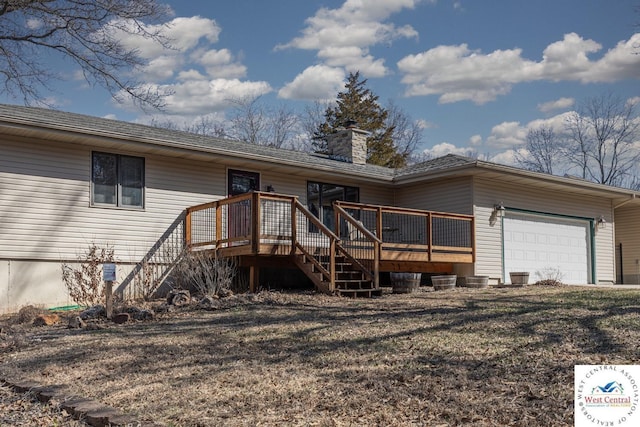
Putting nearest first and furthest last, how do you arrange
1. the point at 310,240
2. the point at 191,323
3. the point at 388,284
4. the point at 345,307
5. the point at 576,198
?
the point at 191,323 → the point at 345,307 → the point at 310,240 → the point at 388,284 → the point at 576,198

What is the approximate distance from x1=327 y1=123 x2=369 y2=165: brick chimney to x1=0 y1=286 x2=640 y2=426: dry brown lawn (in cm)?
1105

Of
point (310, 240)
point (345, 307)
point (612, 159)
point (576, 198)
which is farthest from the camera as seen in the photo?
point (612, 159)

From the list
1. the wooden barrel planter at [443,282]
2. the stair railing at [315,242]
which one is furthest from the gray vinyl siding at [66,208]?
the wooden barrel planter at [443,282]

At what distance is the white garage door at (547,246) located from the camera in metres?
17.5

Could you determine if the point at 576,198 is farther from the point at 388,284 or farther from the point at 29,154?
the point at 29,154

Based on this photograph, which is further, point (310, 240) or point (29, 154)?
point (310, 240)

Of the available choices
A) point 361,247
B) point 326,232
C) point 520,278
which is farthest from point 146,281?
point 520,278

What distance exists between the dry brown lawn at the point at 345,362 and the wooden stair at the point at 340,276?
2.71 m

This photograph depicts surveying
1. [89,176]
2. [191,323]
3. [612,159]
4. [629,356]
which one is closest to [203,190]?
[89,176]

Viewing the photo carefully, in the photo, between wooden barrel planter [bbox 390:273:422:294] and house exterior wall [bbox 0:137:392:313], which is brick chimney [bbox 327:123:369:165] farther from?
wooden barrel planter [bbox 390:273:422:294]

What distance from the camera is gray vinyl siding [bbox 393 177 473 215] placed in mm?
16641

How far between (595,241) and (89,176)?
48.4 feet

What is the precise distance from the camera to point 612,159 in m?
40.6

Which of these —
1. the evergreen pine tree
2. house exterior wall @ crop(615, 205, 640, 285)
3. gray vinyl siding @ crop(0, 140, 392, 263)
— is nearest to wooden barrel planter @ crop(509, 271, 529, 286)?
gray vinyl siding @ crop(0, 140, 392, 263)
